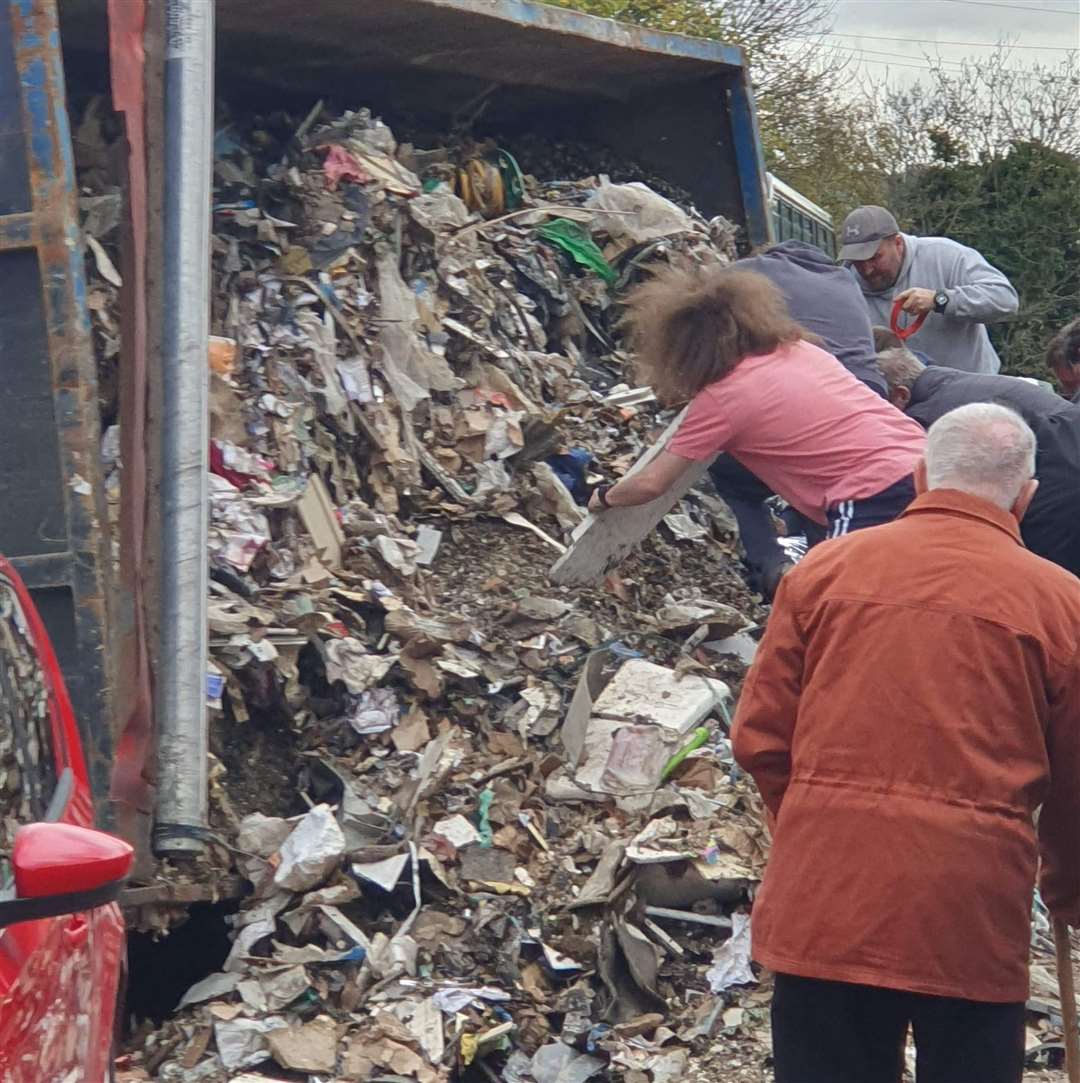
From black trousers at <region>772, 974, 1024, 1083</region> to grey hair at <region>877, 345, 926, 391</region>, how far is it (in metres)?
2.75

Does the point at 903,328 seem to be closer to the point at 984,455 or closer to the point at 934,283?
the point at 934,283

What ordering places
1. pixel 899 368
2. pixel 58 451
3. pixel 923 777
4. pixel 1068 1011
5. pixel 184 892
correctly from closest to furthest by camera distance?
pixel 923 777
pixel 1068 1011
pixel 58 451
pixel 184 892
pixel 899 368

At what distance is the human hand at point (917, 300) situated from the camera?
5.72m

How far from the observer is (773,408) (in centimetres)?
460

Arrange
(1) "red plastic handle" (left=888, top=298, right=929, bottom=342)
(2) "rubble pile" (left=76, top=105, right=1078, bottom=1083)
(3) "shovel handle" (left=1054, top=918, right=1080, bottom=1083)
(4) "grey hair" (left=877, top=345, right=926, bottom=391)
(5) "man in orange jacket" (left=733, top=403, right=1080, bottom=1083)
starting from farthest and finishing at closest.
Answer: (1) "red plastic handle" (left=888, top=298, right=929, bottom=342), (4) "grey hair" (left=877, top=345, right=926, bottom=391), (2) "rubble pile" (left=76, top=105, right=1078, bottom=1083), (3) "shovel handle" (left=1054, top=918, right=1080, bottom=1083), (5) "man in orange jacket" (left=733, top=403, right=1080, bottom=1083)

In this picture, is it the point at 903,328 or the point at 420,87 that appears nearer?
the point at 903,328

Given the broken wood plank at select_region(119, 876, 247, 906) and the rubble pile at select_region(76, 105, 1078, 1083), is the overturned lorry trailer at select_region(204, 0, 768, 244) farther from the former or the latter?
the broken wood plank at select_region(119, 876, 247, 906)

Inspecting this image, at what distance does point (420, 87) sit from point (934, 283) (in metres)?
2.19

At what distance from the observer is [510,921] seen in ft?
13.6

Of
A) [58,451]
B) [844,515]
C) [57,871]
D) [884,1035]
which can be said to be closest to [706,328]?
[844,515]

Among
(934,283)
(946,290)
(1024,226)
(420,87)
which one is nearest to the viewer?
(946,290)

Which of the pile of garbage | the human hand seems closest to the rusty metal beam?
the pile of garbage

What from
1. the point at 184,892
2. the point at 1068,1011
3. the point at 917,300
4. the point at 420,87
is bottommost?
the point at 1068,1011

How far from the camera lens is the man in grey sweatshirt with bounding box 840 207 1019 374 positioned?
5.86 m
